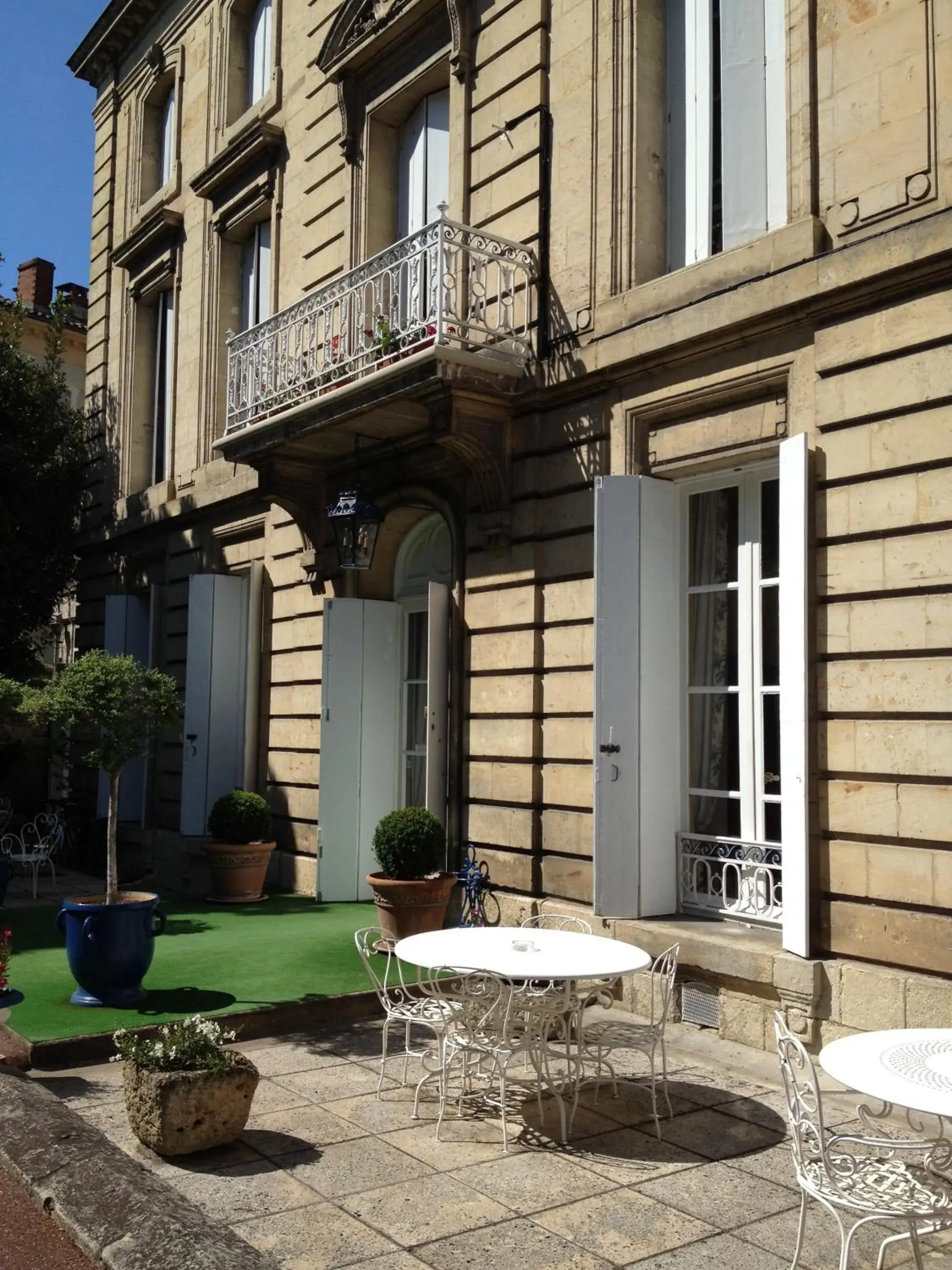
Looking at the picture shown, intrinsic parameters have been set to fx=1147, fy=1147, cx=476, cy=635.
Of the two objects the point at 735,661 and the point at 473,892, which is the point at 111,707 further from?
the point at 735,661

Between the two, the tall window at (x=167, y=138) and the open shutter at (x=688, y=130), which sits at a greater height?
the tall window at (x=167, y=138)

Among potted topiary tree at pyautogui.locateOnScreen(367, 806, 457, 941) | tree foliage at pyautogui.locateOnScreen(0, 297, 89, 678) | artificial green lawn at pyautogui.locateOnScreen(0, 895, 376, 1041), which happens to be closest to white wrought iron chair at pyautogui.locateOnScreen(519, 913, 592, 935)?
potted topiary tree at pyautogui.locateOnScreen(367, 806, 457, 941)

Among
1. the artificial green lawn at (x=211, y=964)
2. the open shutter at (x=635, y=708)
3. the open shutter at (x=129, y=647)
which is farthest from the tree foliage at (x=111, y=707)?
the open shutter at (x=129, y=647)

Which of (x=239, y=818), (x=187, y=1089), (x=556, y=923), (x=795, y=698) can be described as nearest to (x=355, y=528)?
(x=239, y=818)

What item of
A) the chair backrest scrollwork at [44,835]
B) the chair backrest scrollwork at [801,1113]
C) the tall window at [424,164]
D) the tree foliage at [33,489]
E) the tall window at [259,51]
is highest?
the tall window at [259,51]

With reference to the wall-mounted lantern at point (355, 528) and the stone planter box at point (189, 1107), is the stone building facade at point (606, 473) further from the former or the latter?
the stone planter box at point (189, 1107)

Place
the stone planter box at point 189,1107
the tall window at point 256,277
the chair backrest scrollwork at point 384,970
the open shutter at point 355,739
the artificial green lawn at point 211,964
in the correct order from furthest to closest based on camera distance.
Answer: the tall window at point 256,277, the open shutter at point 355,739, the artificial green lawn at point 211,964, the chair backrest scrollwork at point 384,970, the stone planter box at point 189,1107

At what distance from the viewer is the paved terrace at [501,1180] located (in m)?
4.13

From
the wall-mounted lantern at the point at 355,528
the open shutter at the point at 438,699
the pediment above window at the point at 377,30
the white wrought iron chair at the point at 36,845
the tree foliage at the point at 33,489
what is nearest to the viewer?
the open shutter at the point at 438,699

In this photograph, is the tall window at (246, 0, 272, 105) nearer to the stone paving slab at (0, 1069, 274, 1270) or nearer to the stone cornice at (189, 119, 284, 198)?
the stone cornice at (189, 119, 284, 198)

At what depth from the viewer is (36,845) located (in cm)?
1298

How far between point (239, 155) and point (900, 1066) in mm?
13090

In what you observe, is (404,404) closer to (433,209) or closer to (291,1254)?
(433,209)

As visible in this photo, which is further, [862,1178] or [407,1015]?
[407,1015]
